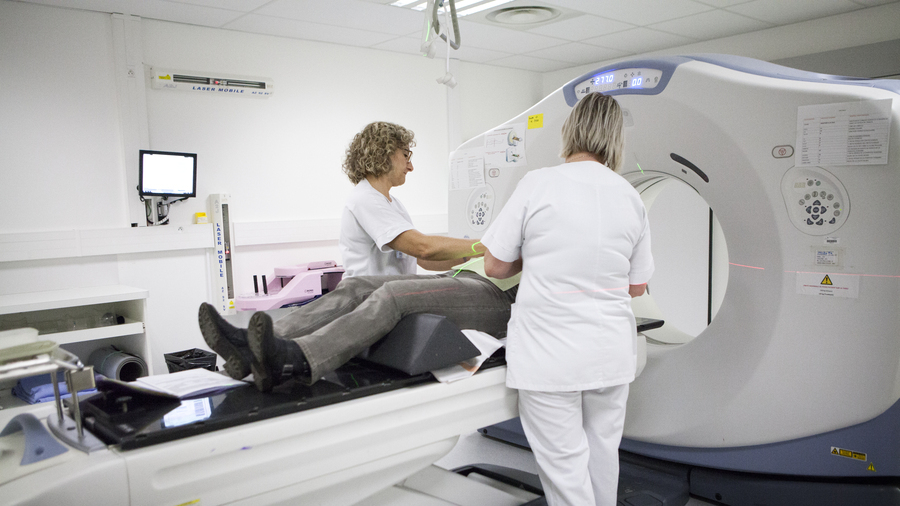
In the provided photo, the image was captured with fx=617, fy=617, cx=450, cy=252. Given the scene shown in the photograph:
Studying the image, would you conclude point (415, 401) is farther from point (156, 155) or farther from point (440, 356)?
point (156, 155)

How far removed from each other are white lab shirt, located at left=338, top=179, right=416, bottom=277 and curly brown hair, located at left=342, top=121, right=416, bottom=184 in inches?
2.2

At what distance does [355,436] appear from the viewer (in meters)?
1.35

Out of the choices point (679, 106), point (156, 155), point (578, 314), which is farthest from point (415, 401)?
point (156, 155)

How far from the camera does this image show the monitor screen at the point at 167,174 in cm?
Answer: 348

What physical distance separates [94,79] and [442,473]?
3.11m

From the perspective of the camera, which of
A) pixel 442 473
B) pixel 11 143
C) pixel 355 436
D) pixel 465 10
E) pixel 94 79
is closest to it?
pixel 355 436

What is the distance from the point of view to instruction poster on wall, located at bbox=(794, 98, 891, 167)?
154 centimetres

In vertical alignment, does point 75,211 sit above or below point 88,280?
above

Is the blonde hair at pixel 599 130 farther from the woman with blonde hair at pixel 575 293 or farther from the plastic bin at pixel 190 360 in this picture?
the plastic bin at pixel 190 360

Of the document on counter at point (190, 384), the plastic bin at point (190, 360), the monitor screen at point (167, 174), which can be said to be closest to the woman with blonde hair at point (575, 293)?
the document on counter at point (190, 384)

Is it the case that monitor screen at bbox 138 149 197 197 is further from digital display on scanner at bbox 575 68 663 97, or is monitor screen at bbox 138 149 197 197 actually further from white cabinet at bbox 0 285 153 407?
digital display on scanner at bbox 575 68 663 97

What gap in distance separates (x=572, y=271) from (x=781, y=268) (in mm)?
656

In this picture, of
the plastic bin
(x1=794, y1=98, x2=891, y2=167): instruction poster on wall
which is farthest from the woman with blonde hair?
the plastic bin

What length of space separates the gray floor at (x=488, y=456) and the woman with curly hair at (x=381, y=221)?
794 mm
